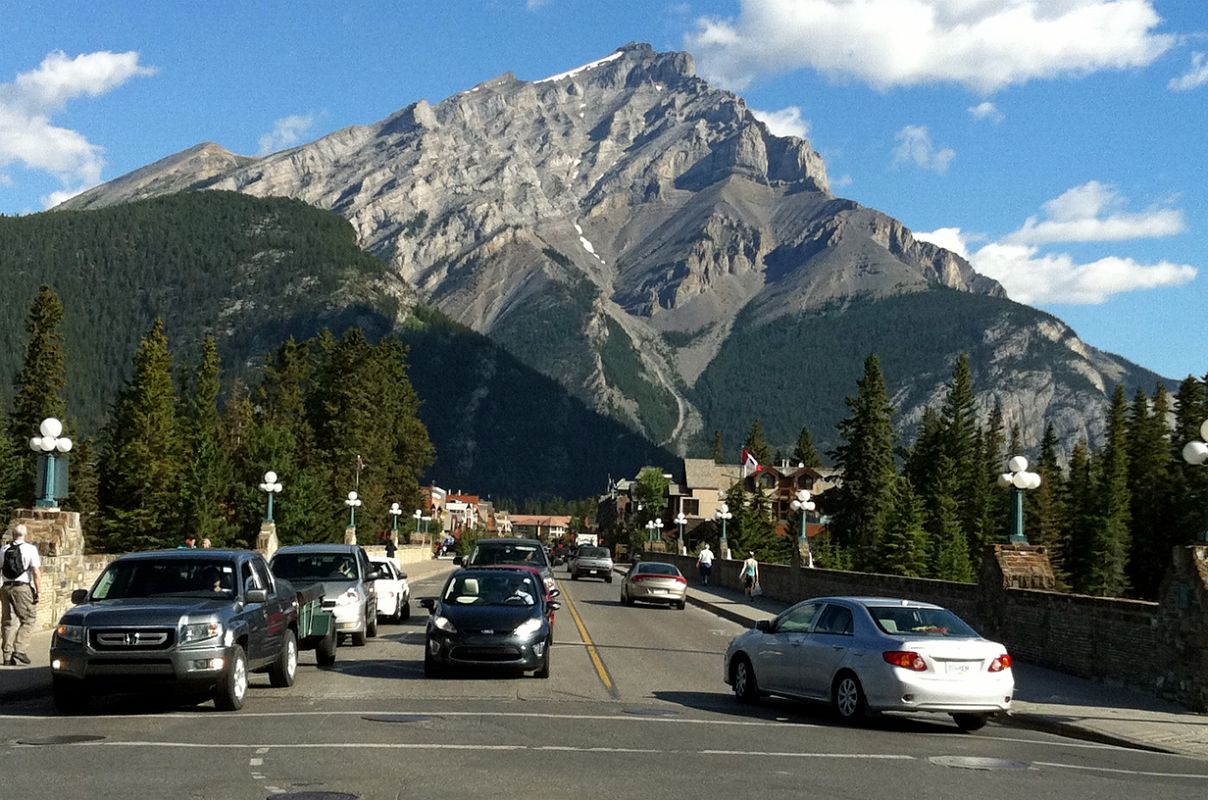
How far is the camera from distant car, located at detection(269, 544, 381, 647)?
2370 centimetres

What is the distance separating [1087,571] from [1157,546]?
7.37 m

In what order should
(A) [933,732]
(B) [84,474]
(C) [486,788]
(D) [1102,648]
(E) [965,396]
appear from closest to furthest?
(C) [486,788]
(A) [933,732]
(D) [1102,648]
(B) [84,474]
(E) [965,396]

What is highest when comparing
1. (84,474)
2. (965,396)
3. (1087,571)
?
(965,396)

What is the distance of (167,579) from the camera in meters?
15.8

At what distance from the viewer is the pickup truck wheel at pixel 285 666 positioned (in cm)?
1757

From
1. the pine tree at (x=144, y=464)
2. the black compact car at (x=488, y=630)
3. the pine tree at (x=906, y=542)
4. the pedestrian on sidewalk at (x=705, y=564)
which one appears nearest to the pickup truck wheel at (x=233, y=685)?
the black compact car at (x=488, y=630)

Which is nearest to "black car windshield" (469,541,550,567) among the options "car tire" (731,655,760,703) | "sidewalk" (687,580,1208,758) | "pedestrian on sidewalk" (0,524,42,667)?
"sidewalk" (687,580,1208,758)

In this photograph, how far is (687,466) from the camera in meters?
160

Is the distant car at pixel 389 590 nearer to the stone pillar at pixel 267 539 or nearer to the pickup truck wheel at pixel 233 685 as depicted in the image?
the pickup truck wheel at pixel 233 685

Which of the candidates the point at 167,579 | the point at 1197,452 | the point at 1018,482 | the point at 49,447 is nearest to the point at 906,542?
the point at 1018,482

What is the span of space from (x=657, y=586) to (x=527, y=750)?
29488mm

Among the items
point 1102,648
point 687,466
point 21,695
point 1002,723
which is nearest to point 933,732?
point 1002,723

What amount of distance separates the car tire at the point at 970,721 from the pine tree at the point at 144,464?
2903 inches

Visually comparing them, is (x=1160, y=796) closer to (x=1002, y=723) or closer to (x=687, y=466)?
(x=1002, y=723)
